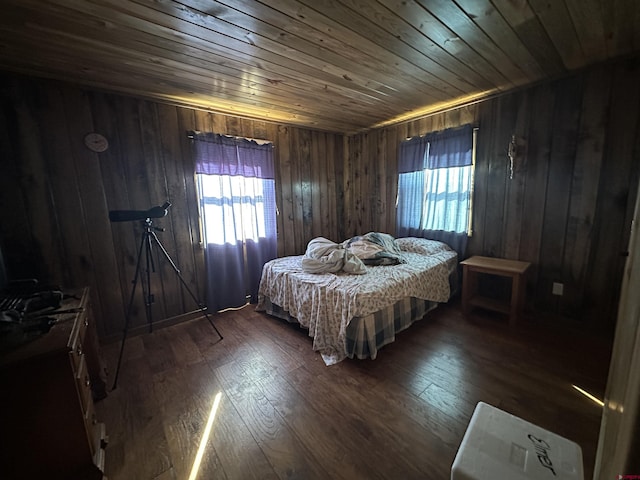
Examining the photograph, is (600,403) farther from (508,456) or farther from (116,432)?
(116,432)

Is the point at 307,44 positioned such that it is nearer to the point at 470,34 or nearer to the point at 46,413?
the point at 470,34

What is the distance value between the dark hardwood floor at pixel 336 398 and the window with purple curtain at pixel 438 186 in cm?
122

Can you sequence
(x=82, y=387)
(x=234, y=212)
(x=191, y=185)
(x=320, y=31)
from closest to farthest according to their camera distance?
(x=82, y=387) → (x=320, y=31) → (x=191, y=185) → (x=234, y=212)

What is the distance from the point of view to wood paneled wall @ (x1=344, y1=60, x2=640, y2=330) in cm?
210

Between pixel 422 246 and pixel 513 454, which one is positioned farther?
pixel 422 246

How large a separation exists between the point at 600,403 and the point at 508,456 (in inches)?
54.7

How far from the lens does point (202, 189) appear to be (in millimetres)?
2873

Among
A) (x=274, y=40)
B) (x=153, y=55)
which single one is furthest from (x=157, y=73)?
(x=274, y=40)

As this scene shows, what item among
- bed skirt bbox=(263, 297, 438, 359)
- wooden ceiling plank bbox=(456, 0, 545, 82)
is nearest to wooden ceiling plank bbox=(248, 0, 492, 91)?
wooden ceiling plank bbox=(456, 0, 545, 82)

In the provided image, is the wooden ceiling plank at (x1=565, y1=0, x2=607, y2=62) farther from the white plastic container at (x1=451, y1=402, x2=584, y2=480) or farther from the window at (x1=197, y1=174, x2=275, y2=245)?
the window at (x1=197, y1=174, x2=275, y2=245)

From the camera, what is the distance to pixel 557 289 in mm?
2494

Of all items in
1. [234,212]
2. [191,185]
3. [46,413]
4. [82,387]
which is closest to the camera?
[46,413]

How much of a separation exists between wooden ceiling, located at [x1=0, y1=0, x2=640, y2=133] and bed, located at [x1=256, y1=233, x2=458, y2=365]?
1.72 meters

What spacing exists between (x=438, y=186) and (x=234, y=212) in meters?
2.54
